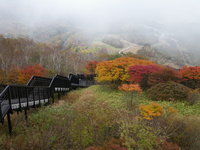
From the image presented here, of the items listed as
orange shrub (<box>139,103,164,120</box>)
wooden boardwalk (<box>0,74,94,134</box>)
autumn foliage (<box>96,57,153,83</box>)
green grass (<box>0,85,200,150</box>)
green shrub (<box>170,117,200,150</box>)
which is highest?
autumn foliage (<box>96,57,153,83</box>)

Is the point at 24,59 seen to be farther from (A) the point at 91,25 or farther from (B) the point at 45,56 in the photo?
(A) the point at 91,25

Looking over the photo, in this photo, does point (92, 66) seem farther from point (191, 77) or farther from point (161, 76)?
point (191, 77)

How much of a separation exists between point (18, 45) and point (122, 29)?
154m

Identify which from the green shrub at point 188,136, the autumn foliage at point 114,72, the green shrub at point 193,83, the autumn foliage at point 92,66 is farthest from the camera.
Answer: the autumn foliage at point 92,66

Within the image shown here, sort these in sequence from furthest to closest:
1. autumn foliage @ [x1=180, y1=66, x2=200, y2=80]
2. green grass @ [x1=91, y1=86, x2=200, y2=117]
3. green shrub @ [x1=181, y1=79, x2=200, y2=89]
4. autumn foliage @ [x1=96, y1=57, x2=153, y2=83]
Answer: green shrub @ [x1=181, y1=79, x2=200, y2=89] → autumn foliage @ [x1=180, y1=66, x2=200, y2=80] → autumn foliage @ [x1=96, y1=57, x2=153, y2=83] → green grass @ [x1=91, y1=86, x2=200, y2=117]

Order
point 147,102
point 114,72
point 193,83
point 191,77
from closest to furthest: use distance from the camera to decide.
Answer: point 147,102 < point 114,72 < point 191,77 < point 193,83

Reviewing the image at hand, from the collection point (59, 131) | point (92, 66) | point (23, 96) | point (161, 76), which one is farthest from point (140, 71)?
point (92, 66)

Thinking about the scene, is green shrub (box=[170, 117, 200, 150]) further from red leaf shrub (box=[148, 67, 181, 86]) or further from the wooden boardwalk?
the wooden boardwalk

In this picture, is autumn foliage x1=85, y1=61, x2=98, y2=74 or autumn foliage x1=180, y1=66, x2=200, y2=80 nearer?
autumn foliage x1=180, y1=66, x2=200, y2=80

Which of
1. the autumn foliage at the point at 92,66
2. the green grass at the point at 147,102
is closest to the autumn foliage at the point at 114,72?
the green grass at the point at 147,102

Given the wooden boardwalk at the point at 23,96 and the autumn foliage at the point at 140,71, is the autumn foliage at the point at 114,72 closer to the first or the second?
the autumn foliage at the point at 140,71

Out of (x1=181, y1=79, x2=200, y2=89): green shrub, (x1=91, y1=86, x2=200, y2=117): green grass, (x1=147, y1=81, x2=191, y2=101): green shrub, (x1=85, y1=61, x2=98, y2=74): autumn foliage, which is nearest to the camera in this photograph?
(x1=91, y1=86, x2=200, y2=117): green grass

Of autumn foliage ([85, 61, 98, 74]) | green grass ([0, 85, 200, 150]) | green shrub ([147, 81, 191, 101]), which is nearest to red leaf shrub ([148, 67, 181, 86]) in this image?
green shrub ([147, 81, 191, 101])

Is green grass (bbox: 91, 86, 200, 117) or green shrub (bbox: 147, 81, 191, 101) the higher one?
green shrub (bbox: 147, 81, 191, 101)
